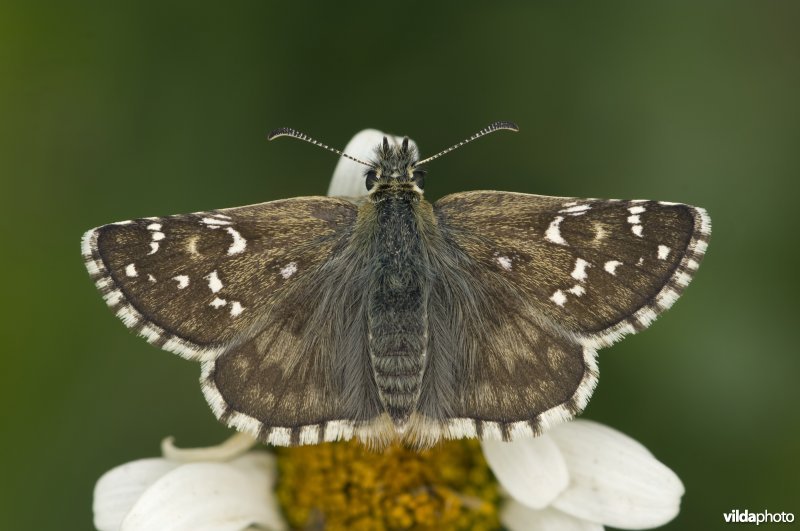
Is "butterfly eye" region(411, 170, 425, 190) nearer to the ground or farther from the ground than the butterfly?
farther from the ground

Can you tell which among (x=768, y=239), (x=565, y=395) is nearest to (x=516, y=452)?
(x=565, y=395)

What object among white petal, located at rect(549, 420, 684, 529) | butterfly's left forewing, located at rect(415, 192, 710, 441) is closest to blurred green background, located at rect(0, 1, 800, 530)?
white petal, located at rect(549, 420, 684, 529)

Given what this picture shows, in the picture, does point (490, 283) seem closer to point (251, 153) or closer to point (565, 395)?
point (565, 395)

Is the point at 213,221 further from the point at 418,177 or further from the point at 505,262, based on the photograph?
the point at 505,262

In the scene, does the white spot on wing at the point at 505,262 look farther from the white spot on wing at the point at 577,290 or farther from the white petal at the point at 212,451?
the white petal at the point at 212,451

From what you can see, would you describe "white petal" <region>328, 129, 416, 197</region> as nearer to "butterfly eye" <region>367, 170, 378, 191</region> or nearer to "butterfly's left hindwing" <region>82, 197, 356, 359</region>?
"butterfly eye" <region>367, 170, 378, 191</region>

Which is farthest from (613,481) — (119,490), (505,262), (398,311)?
(119,490)
